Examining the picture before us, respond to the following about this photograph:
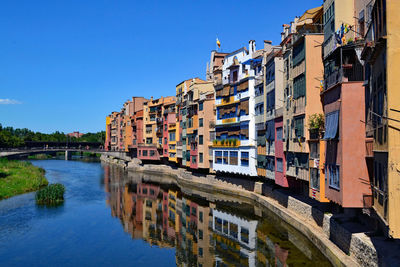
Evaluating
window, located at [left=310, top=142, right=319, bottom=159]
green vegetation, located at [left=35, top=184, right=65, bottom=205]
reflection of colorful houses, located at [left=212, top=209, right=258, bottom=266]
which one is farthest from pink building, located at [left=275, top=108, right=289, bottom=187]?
green vegetation, located at [left=35, top=184, right=65, bottom=205]

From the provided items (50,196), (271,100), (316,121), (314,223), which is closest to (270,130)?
(271,100)

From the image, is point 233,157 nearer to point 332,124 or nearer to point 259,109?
point 259,109

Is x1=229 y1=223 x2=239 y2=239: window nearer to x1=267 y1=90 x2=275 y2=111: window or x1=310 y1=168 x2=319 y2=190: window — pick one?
x1=310 y1=168 x2=319 y2=190: window

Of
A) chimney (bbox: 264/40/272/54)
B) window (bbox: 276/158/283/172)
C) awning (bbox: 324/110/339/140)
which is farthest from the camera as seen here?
chimney (bbox: 264/40/272/54)

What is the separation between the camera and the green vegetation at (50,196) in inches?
1742

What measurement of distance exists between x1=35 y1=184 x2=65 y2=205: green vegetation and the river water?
0.92 metres

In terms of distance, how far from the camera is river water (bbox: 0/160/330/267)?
24656mm

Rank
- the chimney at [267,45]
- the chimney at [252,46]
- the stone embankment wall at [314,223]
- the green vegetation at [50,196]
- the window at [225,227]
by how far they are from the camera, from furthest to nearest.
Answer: the chimney at [252,46] → the chimney at [267,45] → the green vegetation at [50,196] → the window at [225,227] → the stone embankment wall at [314,223]

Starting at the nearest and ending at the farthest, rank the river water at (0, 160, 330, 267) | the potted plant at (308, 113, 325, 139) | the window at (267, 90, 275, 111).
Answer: the river water at (0, 160, 330, 267) < the potted plant at (308, 113, 325, 139) < the window at (267, 90, 275, 111)

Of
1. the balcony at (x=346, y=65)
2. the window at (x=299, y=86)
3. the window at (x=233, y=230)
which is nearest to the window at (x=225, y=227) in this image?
the window at (x=233, y=230)

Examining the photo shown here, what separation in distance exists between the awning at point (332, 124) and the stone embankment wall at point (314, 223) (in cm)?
539

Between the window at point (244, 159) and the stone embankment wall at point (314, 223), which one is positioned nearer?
the stone embankment wall at point (314, 223)

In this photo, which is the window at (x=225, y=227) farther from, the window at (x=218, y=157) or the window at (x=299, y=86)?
the window at (x=218, y=157)

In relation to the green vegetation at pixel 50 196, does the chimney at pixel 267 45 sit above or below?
above
